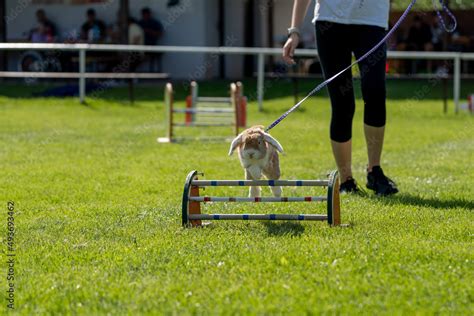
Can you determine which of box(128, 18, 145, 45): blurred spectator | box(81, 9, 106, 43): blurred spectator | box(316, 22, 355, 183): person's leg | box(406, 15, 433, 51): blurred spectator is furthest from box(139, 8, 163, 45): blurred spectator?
box(316, 22, 355, 183): person's leg

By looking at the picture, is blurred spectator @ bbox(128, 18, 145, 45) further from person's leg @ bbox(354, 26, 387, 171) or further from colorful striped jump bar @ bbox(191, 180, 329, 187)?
colorful striped jump bar @ bbox(191, 180, 329, 187)

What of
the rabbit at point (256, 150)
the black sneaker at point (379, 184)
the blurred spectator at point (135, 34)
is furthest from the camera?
the blurred spectator at point (135, 34)

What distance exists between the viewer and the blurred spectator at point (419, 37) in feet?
84.5

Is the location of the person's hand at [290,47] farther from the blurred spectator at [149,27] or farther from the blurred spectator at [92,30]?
the blurred spectator at [149,27]

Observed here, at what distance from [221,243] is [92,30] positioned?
20.7 meters

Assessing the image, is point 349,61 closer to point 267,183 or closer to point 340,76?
point 340,76

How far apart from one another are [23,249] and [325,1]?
3.08 metres

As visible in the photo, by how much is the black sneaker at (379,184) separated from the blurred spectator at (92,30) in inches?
747

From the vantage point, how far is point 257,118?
16.9 m

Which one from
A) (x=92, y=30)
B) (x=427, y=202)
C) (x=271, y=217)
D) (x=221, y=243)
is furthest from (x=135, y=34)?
(x=221, y=243)

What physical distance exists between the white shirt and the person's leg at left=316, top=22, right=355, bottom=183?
6cm

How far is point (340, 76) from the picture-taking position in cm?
697

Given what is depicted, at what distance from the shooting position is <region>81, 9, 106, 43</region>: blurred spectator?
83.0ft

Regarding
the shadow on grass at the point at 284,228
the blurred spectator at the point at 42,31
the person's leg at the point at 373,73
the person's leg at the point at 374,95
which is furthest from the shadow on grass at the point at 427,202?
the blurred spectator at the point at 42,31
